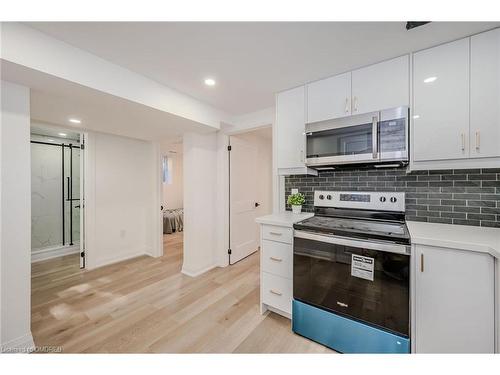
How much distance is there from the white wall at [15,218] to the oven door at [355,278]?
2100 mm

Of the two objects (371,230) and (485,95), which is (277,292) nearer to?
(371,230)

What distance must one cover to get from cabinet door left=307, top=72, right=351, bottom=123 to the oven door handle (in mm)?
1064

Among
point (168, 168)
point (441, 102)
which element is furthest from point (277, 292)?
point (168, 168)

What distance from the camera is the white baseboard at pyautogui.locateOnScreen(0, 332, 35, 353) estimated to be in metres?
1.47

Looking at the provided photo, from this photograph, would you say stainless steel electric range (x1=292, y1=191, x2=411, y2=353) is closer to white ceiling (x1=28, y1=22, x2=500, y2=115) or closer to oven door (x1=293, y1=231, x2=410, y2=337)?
oven door (x1=293, y1=231, x2=410, y2=337)

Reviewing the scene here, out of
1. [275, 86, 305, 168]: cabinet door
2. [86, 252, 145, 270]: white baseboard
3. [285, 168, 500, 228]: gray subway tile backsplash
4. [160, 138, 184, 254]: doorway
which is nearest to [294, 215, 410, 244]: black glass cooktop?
[285, 168, 500, 228]: gray subway tile backsplash

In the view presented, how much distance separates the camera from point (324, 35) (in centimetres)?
137

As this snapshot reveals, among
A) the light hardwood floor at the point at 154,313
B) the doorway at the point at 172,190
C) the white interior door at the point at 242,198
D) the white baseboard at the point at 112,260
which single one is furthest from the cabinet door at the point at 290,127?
the doorway at the point at 172,190

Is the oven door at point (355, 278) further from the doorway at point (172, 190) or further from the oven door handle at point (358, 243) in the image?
the doorway at point (172, 190)

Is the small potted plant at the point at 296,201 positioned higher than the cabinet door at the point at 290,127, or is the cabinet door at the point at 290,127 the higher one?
the cabinet door at the point at 290,127

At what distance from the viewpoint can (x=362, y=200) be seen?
1952mm

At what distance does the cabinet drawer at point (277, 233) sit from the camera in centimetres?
180

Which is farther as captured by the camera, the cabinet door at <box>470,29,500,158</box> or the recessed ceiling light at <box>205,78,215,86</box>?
the recessed ceiling light at <box>205,78,215,86</box>

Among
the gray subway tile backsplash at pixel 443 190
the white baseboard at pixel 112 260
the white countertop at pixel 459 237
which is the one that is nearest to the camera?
the white countertop at pixel 459 237
